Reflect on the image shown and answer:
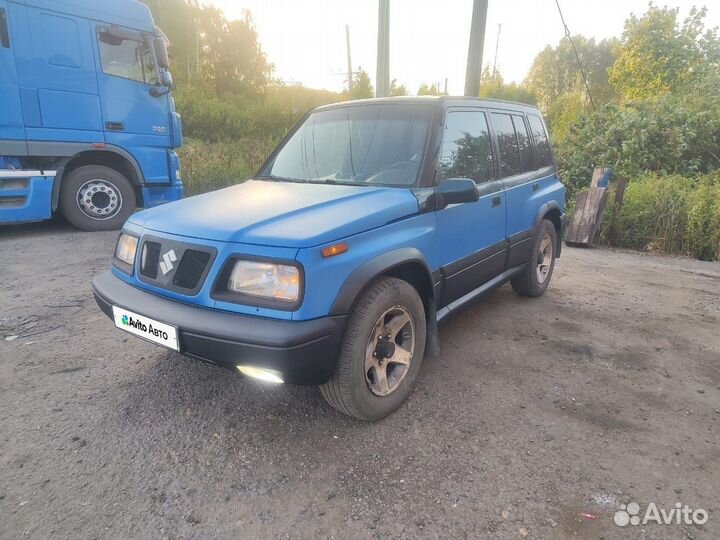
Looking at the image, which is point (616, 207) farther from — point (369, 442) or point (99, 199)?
point (99, 199)

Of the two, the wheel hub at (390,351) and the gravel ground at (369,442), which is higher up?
the wheel hub at (390,351)

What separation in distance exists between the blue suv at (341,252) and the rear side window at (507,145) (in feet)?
0.06

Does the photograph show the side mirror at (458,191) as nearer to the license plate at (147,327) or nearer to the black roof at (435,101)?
the black roof at (435,101)

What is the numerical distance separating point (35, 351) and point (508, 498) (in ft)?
10.7

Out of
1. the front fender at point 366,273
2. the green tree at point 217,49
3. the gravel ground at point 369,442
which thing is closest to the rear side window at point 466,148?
the front fender at point 366,273

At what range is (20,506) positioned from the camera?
6.18ft

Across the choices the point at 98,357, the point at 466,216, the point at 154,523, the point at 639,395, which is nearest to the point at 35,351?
the point at 98,357

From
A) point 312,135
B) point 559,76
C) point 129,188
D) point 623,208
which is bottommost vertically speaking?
point 623,208

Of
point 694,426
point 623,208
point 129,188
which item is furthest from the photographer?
point 623,208

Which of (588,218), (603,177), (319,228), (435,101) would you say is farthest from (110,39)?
(603,177)

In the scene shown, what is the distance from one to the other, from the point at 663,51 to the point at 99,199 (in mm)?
18856

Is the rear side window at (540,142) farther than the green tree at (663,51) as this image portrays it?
No

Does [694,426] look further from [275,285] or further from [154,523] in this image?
[154,523]

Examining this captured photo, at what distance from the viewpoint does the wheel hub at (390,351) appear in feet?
7.93
